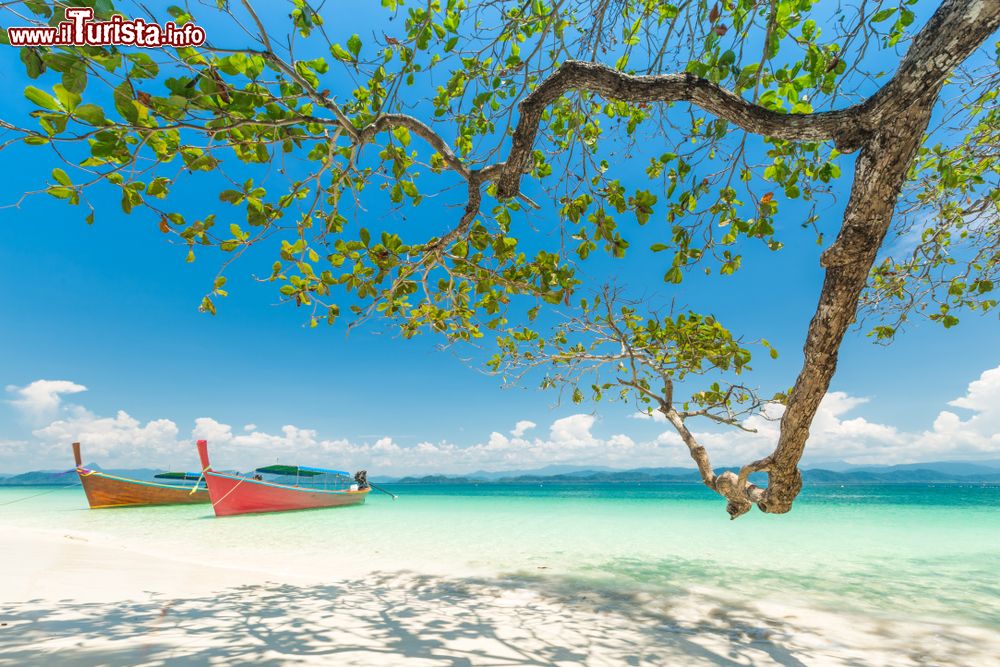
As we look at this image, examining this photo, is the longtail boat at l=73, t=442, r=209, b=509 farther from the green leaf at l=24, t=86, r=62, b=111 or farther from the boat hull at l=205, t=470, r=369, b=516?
the green leaf at l=24, t=86, r=62, b=111

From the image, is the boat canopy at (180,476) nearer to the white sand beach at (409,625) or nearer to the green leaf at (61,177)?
the white sand beach at (409,625)

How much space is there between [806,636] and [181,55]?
5.82 meters

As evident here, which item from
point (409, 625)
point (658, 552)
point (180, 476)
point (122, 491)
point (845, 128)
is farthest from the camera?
point (180, 476)

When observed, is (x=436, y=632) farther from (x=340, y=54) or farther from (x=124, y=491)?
(x=124, y=491)

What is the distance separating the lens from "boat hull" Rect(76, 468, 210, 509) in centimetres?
1678

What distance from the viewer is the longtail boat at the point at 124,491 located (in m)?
16.7

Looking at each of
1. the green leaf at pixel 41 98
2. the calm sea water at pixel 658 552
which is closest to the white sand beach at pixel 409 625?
the calm sea water at pixel 658 552

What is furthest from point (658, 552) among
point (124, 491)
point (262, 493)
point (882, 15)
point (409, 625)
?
point (124, 491)

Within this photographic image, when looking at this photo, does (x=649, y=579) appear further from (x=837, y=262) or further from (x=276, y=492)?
(x=276, y=492)

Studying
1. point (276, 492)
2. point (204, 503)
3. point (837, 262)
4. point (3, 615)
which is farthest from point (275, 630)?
point (204, 503)

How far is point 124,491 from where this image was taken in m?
17.3

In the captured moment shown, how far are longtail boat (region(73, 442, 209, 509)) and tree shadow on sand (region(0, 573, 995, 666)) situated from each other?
48.2 ft

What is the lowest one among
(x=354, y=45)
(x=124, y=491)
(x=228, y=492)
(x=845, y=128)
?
(x=124, y=491)

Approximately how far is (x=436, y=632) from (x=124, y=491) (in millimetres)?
19794
